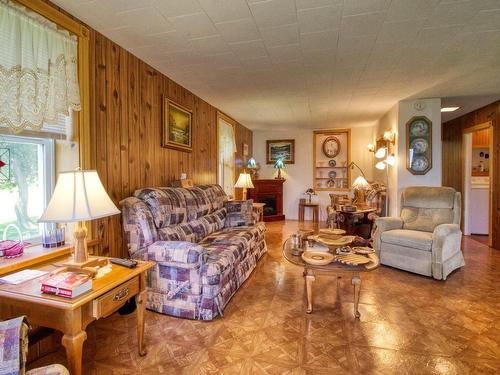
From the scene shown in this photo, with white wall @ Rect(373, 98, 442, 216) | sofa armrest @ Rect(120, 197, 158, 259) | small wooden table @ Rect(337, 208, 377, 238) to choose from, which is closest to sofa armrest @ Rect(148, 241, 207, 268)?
sofa armrest @ Rect(120, 197, 158, 259)

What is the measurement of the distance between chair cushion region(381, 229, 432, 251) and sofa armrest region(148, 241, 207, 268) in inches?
96.4

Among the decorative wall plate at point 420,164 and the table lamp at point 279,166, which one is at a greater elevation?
the table lamp at point 279,166

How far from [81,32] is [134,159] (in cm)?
117

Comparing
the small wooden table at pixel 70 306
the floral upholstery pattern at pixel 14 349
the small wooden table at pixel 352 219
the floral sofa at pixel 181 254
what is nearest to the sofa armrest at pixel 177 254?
the floral sofa at pixel 181 254

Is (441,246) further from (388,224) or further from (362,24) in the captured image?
(362,24)

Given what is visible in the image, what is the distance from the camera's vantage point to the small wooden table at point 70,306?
1.26 metres

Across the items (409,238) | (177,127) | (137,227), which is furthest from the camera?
(177,127)

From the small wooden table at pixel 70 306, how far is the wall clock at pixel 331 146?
6327mm

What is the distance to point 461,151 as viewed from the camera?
5.44 meters

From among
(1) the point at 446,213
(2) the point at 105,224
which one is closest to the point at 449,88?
(1) the point at 446,213

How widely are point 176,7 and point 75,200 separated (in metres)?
1.56

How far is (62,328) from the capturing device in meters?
1.28

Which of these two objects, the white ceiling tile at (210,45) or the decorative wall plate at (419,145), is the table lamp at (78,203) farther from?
the decorative wall plate at (419,145)

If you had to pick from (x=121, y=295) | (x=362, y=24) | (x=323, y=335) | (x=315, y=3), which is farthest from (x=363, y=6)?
(x=121, y=295)
